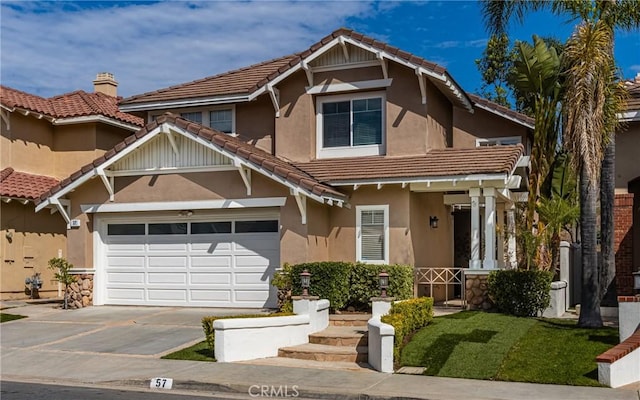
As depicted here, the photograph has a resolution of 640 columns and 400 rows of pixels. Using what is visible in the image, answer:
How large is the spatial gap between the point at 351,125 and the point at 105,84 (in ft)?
42.1

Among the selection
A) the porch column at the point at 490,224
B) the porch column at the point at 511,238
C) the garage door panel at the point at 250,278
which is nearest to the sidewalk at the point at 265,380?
the garage door panel at the point at 250,278

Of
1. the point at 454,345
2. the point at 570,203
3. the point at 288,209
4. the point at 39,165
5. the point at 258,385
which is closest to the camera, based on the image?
the point at 258,385

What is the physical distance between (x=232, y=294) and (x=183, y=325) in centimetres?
248

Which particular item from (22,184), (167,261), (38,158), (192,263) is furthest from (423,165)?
(38,158)

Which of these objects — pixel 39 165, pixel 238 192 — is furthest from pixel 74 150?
pixel 238 192

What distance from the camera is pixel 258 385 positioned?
37.8ft

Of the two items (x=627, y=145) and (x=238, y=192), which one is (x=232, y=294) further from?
(x=627, y=145)

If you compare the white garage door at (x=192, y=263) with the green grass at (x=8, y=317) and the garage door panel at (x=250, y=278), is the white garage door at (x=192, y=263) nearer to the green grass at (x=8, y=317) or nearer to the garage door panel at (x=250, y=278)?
the garage door panel at (x=250, y=278)

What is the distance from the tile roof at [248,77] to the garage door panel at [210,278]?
5.01 meters

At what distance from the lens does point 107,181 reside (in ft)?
64.0

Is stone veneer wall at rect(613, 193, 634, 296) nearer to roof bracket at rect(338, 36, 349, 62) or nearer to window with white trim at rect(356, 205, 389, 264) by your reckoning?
window with white trim at rect(356, 205, 389, 264)

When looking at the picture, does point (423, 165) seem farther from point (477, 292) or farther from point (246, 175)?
point (246, 175)

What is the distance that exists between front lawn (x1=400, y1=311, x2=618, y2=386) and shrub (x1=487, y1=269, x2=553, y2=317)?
90 cm

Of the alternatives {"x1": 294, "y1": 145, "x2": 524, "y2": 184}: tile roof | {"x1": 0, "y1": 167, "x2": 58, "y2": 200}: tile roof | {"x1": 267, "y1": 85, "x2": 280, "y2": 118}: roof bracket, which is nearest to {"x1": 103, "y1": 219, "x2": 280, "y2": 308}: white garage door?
{"x1": 294, "y1": 145, "x2": 524, "y2": 184}: tile roof
